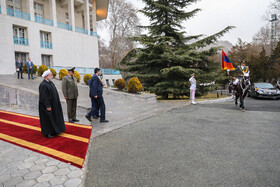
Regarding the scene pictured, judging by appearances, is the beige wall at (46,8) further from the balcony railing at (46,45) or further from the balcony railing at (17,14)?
the balcony railing at (46,45)

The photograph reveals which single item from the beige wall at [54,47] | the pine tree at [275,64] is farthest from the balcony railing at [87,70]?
the pine tree at [275,64]

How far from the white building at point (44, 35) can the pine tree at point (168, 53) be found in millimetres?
15522

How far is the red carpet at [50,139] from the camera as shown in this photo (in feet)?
12.4

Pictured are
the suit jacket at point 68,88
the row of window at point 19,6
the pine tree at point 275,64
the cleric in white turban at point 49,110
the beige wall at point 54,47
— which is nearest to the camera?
the cleric in white turban at point 49,110

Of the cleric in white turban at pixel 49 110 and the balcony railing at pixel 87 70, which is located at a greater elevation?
the balcony railing at pixel 87 70

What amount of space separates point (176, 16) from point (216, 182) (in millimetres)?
14953

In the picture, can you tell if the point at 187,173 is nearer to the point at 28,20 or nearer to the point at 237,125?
the point at 237,125

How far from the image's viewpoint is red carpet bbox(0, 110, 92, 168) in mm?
3781

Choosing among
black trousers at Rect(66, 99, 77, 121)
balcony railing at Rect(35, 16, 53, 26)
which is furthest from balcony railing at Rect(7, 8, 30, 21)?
black trousers at Rect(66, 99, 77, 121)

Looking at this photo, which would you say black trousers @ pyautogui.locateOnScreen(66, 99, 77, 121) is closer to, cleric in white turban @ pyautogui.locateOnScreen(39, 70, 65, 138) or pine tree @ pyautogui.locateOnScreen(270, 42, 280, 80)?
cleric in white turban @ pyautogui.locateOnScreen(39, 70, 65, 138)

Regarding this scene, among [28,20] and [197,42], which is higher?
[28,20]

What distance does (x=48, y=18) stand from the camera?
27.6 meters

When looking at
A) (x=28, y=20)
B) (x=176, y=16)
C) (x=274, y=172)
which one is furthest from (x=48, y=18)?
(x=274, y=172)

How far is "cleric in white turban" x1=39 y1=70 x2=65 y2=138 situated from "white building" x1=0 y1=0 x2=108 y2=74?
21.2m
